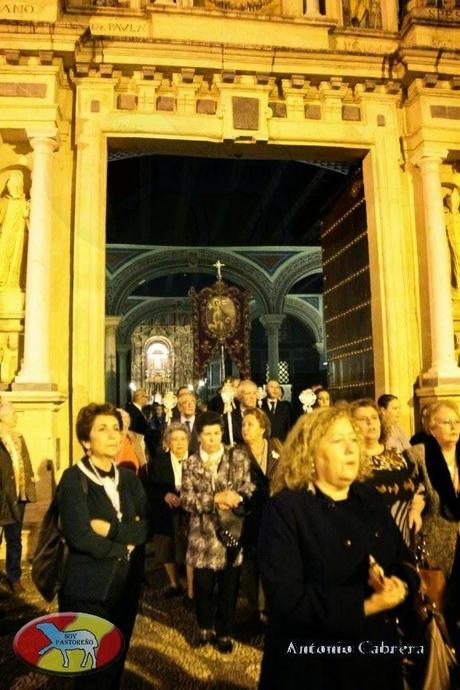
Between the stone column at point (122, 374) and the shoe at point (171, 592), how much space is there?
15656mm

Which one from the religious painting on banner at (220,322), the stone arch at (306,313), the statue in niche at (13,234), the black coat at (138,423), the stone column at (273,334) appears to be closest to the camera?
the statue in niche at (13,234)

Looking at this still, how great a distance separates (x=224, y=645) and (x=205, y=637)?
0.16 meters

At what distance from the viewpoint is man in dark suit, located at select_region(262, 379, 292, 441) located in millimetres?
5973

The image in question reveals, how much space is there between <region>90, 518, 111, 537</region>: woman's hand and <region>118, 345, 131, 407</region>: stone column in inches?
696

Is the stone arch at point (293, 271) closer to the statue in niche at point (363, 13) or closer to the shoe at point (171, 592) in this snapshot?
the statue in niche at point (363, 13)

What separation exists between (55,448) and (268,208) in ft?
26.9

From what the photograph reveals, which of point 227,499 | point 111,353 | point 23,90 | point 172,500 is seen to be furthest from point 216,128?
point 111,353

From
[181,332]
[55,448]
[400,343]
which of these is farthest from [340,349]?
[181,332]

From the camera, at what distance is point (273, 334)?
16.8 meters

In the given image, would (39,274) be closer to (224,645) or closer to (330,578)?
(224,645)

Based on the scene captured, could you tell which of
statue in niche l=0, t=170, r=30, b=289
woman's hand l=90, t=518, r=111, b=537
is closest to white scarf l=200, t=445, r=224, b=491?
woman's hand l=90, t=518, r=111, b=537

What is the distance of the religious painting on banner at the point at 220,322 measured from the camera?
15.0 m

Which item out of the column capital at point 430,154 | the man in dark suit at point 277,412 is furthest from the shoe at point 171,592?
the column capital at point 430,154

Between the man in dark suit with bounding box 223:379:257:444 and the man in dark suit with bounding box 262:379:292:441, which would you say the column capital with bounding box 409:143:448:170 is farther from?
the man in dark suit with bounding box 223:379:257:444
